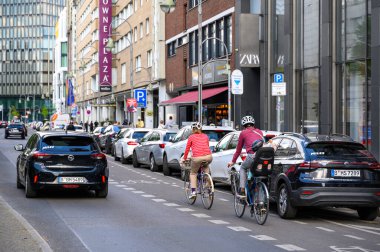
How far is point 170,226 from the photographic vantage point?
38.5 feet

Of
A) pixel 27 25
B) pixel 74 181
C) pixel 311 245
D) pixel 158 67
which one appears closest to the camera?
pixel 311 245

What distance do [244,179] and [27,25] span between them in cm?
17208

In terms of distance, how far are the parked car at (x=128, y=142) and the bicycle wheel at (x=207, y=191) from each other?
1544 cm

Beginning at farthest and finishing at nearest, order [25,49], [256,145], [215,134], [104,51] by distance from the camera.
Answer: [25,49]
[104,51]
[215,134]
[256,145]

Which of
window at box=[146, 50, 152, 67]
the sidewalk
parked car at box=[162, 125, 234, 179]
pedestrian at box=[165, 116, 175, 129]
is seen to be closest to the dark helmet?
the sidewalk

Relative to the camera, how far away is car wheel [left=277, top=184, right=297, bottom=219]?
12922mm

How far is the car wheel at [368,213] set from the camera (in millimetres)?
13248

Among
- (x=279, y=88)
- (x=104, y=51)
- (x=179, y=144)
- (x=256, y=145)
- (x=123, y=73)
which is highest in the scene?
(x=104, y=51)

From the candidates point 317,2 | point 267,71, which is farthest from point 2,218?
point 267,71

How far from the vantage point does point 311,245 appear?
997 centimetres

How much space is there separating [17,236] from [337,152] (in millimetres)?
5919

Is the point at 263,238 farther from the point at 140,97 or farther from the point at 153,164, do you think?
the point at 140,97

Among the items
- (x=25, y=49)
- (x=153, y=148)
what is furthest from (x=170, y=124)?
(x=25, y=49)

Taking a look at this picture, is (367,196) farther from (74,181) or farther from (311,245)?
(74,181)
